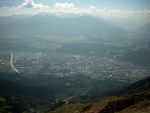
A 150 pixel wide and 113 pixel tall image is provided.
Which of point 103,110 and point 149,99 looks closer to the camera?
point 149,99

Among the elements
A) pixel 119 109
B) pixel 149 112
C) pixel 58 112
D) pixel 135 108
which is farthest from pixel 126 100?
pixel 58 112

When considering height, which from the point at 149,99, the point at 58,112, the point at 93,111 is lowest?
the point at 58,112

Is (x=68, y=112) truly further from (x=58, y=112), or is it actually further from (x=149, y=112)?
(x=149, y=112)

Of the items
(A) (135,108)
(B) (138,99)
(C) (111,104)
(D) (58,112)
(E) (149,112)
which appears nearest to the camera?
(E) (149,112)

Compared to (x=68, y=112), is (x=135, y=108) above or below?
above

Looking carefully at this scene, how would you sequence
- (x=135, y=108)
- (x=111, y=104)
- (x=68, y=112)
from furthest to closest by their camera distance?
1. (x=68, y=112)
2. (x=111, y=104)
3. (x=135, y=108)

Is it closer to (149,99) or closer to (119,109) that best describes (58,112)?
(119,109)

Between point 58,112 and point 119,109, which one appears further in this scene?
point 58,112

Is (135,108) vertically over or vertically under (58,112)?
over

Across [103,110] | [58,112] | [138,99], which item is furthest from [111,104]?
[58,112]
